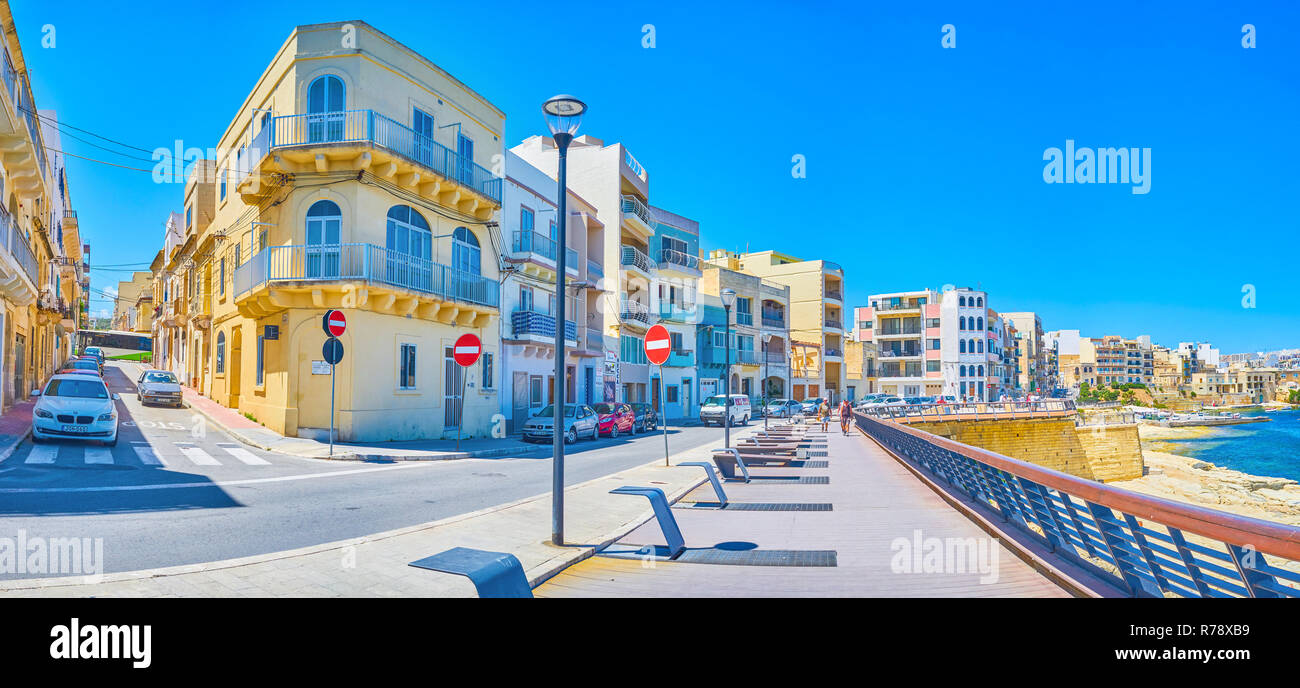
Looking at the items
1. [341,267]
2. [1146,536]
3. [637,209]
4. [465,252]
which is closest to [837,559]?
[1146,536]

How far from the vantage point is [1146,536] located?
4.46 m

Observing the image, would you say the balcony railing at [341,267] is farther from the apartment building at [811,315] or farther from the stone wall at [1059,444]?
the apartment building at [811,315]

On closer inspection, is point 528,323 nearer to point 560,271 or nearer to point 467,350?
point 467,350

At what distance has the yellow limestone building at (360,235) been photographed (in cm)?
1967

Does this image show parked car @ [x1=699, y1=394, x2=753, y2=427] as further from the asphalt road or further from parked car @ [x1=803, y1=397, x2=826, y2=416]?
the asphalt road

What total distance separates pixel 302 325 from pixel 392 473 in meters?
7.51

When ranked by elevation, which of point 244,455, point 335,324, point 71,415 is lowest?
point 244,455

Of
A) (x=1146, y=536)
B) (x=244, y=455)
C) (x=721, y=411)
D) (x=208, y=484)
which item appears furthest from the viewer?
(x=721, y=411)

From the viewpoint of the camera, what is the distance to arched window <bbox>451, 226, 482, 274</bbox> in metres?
23.9

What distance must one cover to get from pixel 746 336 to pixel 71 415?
4674cm

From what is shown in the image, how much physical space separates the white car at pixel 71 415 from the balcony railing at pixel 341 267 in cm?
515

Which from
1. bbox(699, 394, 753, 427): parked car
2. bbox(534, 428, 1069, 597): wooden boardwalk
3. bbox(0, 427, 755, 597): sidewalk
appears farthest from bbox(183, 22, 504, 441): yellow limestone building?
bbox(699, 394, 753, 427): parked car

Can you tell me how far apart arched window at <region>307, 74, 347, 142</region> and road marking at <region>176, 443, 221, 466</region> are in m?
8.80
